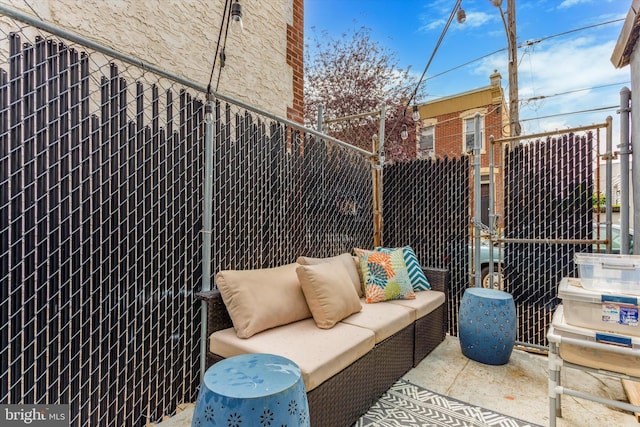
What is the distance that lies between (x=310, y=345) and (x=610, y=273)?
206 centimetres

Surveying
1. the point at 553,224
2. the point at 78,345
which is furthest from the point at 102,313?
the point at 553,224

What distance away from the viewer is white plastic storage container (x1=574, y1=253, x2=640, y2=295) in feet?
6.69

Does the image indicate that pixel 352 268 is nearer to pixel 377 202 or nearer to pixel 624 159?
pixel 377 202

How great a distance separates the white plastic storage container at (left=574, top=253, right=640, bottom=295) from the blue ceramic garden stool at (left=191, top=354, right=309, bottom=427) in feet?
6.49

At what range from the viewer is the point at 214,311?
2227 millimetres

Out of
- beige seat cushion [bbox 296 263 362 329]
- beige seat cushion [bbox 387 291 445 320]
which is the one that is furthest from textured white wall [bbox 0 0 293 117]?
beige seat cushion [bbox 387 291 445 320]

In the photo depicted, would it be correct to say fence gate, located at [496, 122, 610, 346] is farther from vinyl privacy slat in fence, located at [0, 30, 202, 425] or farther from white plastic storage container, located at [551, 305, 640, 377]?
vinyl privacy slat in fence, located at [0, 30, 202, 425]

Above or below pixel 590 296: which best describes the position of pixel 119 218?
above

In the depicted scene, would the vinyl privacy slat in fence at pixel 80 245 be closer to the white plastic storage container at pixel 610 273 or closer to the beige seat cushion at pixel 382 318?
the beige seat cushion at pixel 382 318

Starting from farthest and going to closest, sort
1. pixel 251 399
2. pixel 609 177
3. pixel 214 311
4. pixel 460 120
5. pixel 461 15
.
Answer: pixel 460 120 < pixel 461 15 < pixel 609 177 < pixel 214 311 < pixel 251 399

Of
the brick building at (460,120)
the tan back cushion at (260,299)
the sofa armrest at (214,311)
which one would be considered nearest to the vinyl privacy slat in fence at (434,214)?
the tan back cushion at (260,299)

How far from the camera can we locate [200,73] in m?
3.46

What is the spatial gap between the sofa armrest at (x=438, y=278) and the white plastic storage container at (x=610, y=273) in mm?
1487

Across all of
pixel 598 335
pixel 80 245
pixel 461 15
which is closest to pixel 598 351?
pixel 598 335
